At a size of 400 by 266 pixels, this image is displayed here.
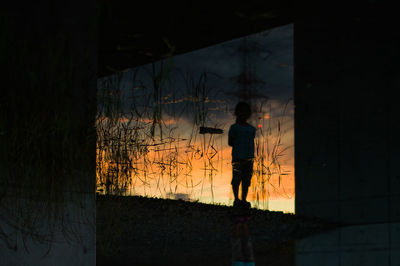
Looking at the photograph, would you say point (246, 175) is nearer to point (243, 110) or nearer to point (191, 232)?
point (243, 110)

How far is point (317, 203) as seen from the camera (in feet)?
17.6

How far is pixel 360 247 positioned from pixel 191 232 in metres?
2.09

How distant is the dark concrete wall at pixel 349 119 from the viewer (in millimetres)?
4988

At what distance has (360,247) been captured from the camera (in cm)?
512

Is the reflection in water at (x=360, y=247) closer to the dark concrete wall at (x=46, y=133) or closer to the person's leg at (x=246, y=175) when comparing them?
the person's leg at (x=246, y=175)

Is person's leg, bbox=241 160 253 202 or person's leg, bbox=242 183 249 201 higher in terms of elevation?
person's leg, bbox=241 160 253 202

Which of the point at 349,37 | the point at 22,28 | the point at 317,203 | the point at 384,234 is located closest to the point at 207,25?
the point at 349,37

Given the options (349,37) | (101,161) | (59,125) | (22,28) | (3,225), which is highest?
(349,37)

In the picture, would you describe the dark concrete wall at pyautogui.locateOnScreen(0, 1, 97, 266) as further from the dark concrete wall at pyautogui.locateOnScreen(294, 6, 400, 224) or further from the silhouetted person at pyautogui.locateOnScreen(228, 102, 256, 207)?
the dark concrete wall at pyautogui.locateOnScreen(294, 6, 400, 224)

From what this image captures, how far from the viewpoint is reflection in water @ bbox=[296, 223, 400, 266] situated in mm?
5059

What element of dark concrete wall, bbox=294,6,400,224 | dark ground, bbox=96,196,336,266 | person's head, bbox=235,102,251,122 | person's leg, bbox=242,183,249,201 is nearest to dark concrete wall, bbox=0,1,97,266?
person's head, bbox=235,102,251,122

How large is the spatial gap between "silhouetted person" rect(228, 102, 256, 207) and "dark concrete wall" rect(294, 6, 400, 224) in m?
1.66

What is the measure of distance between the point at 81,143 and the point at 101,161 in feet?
1.06

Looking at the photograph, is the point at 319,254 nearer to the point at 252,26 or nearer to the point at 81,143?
the point at 252,26
